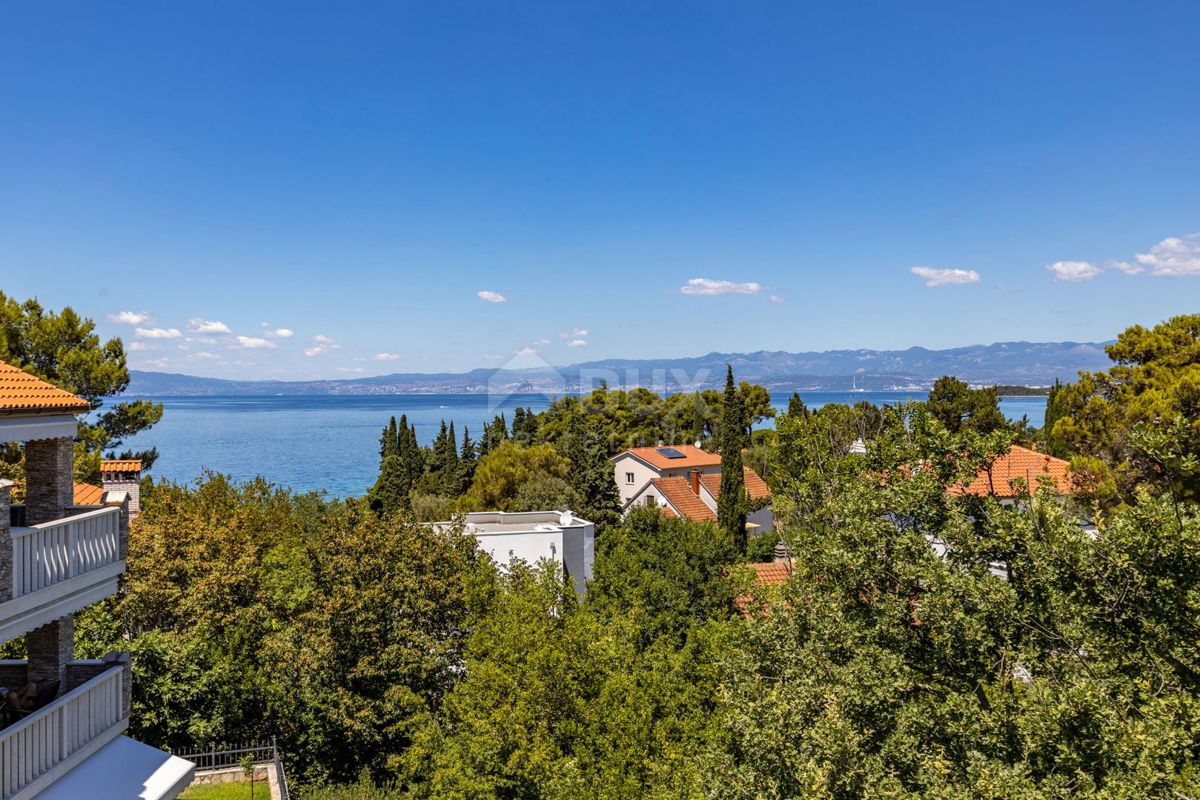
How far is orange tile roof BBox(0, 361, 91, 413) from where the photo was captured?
28.5ft

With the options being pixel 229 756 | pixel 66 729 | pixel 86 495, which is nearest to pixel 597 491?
pixel 229 756

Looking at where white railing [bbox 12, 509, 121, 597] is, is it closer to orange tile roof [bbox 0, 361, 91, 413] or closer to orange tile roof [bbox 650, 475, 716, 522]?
orange tile roof [bbox 0, 361, 91, 413]

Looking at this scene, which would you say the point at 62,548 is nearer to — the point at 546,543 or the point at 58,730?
the point at 58,730

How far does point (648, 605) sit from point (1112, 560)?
585 inches

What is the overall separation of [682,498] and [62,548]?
1491 inches

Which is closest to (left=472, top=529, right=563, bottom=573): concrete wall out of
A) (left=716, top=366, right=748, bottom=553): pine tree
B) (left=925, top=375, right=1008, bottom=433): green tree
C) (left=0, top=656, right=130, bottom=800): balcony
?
(left=716, top=366, right=748, bottom=553): pine tree

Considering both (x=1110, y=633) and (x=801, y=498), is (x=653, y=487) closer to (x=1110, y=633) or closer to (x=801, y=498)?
(x=801, y=498)

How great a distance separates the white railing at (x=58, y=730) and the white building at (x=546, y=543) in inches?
565

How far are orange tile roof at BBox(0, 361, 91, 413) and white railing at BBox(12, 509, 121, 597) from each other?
141 cm

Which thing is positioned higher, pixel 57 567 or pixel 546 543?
pixel 57 567

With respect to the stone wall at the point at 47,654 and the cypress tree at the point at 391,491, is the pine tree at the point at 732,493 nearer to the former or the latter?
the cypress tree at the point at 391,491

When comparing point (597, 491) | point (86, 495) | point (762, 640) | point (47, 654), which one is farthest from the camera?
point (597, 491)

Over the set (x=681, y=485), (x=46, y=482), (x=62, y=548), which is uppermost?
(x=46, y=482)

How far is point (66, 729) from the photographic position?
919 centimetres
